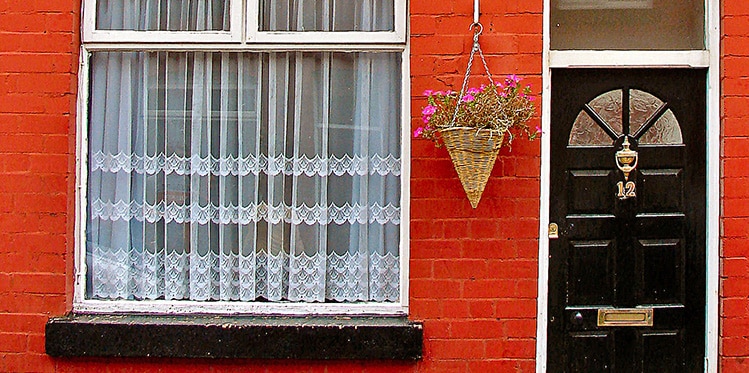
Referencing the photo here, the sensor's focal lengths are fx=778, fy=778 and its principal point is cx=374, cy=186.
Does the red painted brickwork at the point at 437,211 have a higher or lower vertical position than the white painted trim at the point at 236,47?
lower

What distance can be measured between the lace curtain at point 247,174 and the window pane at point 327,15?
161 mm

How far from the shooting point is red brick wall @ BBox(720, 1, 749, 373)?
168 inches

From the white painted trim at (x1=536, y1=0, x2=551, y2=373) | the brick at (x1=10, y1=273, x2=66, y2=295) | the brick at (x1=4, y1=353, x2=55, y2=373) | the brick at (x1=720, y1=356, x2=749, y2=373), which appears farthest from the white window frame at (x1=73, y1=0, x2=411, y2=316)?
the brick at (x1=720, y1=356, x2=749, y2=373)

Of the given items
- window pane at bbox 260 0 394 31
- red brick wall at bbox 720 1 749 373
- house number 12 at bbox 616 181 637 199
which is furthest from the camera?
window pane at bbox 260 0 394 31

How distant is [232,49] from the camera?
449cm

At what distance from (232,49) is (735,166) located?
2893 millimetres

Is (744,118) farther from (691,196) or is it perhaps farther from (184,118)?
(184,118)

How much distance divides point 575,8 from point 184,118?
237cm

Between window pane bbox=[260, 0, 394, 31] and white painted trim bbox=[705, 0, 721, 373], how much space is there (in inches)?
71.3

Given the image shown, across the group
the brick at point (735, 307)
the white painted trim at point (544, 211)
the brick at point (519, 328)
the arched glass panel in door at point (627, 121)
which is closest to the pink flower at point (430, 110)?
the white painted trim at point (544, 211)

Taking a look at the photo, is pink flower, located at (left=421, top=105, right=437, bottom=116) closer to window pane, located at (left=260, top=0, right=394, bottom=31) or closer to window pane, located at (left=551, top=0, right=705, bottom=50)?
window pane, located at (left=260, top=0, right=394, bottom=31)

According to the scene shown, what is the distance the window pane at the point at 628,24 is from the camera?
4.48 m

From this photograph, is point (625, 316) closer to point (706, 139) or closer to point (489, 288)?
point (489, 288)

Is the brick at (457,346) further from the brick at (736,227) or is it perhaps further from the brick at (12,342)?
the brick at (12,342)
